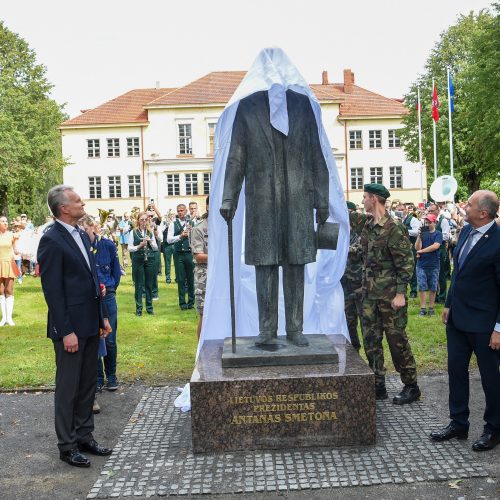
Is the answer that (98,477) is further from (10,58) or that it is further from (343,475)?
(10,58)

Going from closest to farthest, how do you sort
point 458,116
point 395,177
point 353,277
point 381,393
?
point 381,393 < point 353,277 < point 458,116 < point 395,177

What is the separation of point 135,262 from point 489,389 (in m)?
9.39

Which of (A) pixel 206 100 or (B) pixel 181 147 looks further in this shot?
(B) pixel 181 147

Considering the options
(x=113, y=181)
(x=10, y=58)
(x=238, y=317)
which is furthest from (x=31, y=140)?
(x=238, y=317)

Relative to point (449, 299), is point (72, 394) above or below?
below

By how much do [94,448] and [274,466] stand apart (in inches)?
64.1

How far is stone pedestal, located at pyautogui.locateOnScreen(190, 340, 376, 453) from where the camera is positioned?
5324 mm

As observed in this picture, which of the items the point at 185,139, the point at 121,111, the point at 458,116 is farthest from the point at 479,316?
the point at 121,111

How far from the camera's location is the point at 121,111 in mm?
55156

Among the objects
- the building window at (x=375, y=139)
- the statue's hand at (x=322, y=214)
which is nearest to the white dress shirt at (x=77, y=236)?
the statue's hand at (x=322, y=214)

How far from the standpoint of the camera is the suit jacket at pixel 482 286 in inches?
215

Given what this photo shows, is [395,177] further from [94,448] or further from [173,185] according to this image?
[94,448]

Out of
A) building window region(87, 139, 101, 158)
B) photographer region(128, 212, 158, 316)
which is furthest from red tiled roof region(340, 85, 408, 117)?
photographer region(128, 212, 158, 316)

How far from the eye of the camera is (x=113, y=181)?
54875 mm
